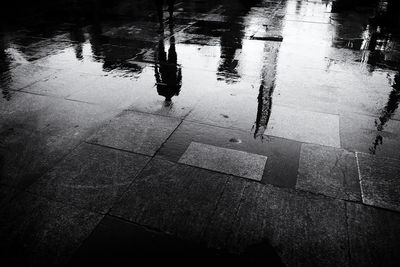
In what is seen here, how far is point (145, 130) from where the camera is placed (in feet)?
16.8

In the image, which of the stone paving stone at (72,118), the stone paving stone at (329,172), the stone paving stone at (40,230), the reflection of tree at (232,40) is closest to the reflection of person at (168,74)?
the reflection of tree at (232,40)

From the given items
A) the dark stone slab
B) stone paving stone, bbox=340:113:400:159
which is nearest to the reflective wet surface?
stone paving stone, bbox=340:113:400:159

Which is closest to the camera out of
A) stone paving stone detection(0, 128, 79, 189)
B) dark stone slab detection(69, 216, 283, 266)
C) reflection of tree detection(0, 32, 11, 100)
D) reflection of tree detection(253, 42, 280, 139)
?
dark stone slab detection(69, 216, 283, 266)

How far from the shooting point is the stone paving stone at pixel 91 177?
3719mm

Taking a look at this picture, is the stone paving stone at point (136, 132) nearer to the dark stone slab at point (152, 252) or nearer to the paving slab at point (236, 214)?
the paving slab at point (236, 214)

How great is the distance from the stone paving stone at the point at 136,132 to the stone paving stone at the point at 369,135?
299 cm

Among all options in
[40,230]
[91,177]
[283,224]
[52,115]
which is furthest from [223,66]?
[40,230]

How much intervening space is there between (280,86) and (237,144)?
2606 mm

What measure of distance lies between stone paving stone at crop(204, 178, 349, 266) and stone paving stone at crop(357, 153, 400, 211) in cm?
48

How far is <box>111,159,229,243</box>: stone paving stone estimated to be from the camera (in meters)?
3.39

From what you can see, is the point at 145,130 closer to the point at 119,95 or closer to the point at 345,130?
the point at 119,95

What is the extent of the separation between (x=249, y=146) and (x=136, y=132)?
196 centimetres

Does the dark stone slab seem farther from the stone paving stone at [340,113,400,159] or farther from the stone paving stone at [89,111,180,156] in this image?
the stone paving stone at [340,113,400,159]

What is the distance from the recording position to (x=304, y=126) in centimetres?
520
